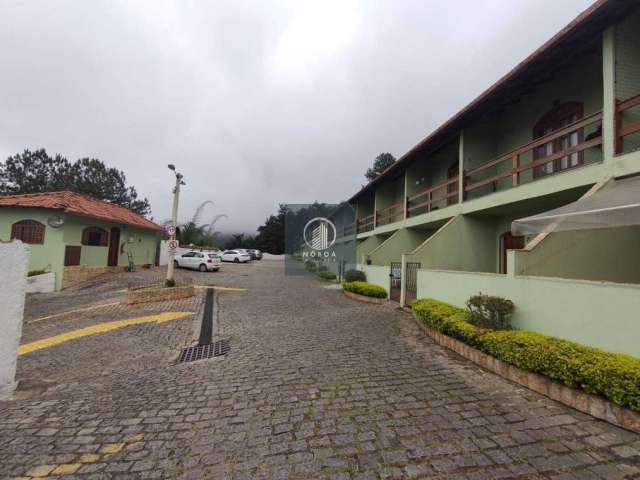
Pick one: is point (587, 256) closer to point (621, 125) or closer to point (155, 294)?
point (621, 125)

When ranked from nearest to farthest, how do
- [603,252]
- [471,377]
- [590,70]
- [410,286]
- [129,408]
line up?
[129,408], [471,377], [603,252], [590,70], [410,286]

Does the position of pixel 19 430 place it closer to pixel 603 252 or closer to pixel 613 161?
pixel 603 252

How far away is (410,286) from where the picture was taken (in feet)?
30.7

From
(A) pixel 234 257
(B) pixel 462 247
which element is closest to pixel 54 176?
(A) pixel 234 257

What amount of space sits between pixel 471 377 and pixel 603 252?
3797 mm

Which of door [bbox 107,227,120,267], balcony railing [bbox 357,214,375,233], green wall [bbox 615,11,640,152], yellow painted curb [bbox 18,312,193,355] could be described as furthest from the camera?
balcony railing [bbox 357,214,375,233]

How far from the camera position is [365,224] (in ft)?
68.1

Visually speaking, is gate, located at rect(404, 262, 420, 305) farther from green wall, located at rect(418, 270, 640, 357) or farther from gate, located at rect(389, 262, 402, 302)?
green wall, located at rect(418, 270, 640, 357)

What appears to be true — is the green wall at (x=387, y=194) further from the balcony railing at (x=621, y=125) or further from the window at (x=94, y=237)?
the window at (x=94, y=237)

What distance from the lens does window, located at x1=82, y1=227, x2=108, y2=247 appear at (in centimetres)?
1488

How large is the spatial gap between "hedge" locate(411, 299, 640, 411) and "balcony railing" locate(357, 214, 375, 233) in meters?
14.5

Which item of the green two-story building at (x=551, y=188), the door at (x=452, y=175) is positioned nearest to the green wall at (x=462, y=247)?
the green two-story building at (x=551, y=188)

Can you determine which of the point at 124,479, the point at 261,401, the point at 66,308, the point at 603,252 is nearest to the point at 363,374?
the point at 261,401

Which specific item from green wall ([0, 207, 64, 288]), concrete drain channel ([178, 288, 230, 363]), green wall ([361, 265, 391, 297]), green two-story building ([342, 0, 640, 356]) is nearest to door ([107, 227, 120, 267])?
green wall ([0, 207, 64, 288])
